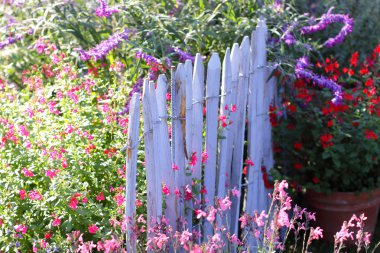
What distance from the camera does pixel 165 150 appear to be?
9.32 ft

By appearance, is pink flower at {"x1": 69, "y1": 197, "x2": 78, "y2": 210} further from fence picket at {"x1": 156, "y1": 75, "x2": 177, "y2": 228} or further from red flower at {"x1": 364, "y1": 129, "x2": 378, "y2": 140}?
red flower at {"x1": 364, "y1": 129, "x2": 378, "y2": 140}

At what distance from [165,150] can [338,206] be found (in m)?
1.82

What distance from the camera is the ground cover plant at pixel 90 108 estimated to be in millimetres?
2750

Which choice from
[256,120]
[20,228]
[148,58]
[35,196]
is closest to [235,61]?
[148,58]

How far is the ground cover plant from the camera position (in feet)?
9.02

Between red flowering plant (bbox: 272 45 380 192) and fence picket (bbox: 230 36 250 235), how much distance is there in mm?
601

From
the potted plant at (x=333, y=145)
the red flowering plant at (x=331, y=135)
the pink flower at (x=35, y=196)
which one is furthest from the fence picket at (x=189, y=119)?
the red flowering plant at (x=331, y=135)

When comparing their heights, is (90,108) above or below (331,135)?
above

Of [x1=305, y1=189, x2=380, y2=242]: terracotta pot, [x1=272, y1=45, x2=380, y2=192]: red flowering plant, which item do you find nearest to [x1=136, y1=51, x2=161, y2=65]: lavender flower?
[x1=272, y1=45, x2=380, y2=192]: red flowering plant

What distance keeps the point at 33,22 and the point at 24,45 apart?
247mm

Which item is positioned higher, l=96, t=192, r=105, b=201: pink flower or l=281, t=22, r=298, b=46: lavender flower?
l=281, t=22, r=298, b=46: lavender flower

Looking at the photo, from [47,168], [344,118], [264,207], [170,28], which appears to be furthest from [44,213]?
[344,118]

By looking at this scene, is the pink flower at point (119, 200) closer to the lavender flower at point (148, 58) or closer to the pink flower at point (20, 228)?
the pink flower at point (20, 228)

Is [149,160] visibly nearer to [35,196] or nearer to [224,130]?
[35,196]
